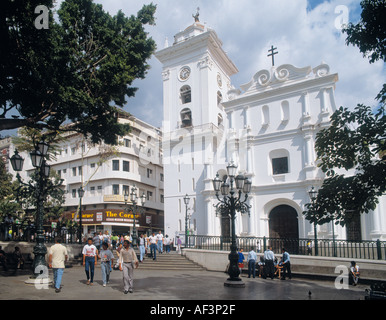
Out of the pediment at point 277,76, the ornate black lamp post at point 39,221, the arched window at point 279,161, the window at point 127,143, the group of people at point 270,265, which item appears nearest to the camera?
the ornate black lamp post at point 39,221

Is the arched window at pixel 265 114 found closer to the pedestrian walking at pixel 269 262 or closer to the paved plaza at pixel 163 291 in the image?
the pedestrian walking at pixel 269 262

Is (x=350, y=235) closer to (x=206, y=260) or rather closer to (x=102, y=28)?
(x=206, y=260)

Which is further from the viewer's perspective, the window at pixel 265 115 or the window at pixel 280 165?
the window at pixel 265 115

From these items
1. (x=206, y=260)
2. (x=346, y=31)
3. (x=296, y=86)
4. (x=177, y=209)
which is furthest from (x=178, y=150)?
(x=346, y=31)

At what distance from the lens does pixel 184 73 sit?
35844 mm

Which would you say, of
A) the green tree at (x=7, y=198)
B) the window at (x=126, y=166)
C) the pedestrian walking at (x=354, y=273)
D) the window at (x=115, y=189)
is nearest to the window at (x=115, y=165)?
the window at (x=126, y=166)

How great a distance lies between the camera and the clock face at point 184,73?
35500 mm

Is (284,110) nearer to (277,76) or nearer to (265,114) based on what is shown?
(265,114)

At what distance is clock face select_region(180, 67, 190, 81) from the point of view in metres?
35.5

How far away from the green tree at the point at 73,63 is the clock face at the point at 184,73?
22.2 meters

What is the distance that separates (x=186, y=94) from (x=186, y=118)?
3.03 metres
